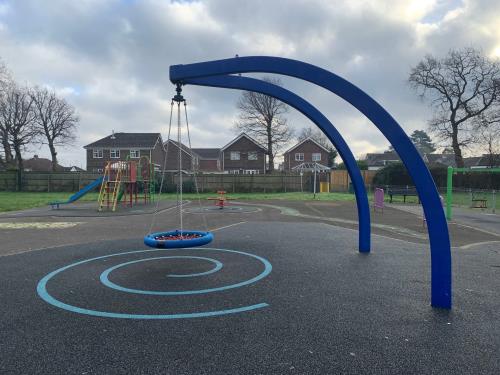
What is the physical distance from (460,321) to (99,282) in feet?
15.5

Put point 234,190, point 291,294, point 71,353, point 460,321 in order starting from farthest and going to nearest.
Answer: point 234,190
point 291,294
point 460,321
point 71,353

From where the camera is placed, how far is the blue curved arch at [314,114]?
6.16 meters

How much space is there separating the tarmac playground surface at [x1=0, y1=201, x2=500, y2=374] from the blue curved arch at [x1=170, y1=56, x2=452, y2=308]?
434 millimetres

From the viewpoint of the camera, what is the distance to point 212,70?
5.62 m

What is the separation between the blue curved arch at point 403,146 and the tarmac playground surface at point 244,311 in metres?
0.43

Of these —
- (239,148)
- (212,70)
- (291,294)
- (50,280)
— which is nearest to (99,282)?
(50,280)

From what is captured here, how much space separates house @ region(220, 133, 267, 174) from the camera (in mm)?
53666

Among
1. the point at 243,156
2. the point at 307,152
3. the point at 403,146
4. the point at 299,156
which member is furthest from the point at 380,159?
the point at 403,146

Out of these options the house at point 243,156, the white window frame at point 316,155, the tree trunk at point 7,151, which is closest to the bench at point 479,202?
the house at point 243,156

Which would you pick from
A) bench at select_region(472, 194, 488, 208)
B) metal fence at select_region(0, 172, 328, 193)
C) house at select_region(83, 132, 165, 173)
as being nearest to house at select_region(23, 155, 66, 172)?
house at select_region(83, 132, 165, 173)

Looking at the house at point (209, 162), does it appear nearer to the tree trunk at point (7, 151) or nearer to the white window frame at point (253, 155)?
the white window frame at point (253, 155)

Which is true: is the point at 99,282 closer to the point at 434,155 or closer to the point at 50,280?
the point at 50,280

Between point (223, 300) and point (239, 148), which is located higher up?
point (239, 148)

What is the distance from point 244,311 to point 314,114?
4.09 meters
